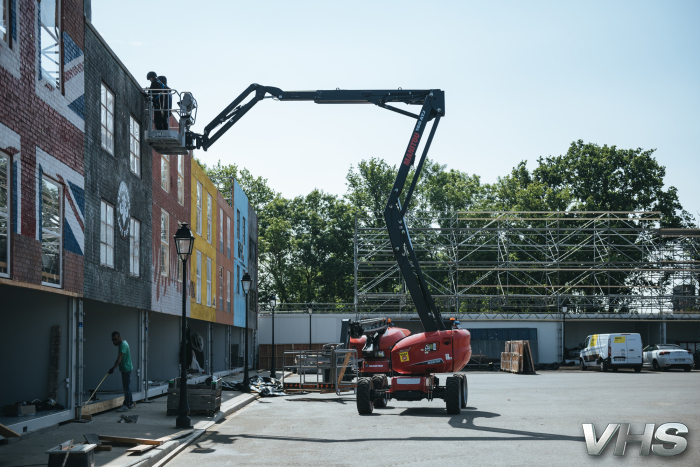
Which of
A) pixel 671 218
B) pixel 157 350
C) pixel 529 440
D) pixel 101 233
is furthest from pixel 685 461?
pixel 671 218

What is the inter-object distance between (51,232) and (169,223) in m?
9.81

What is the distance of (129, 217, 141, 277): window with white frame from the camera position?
1877 cm

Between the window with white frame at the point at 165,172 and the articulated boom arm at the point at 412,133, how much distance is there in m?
2.55

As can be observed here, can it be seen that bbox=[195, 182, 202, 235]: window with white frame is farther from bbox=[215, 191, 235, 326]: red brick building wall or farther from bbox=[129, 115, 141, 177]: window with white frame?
bbox=[129, 115, 141, 177]: window with white frame

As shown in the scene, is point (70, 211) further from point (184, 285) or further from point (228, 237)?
point (228, 237)

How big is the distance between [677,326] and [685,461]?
4597 centimetres

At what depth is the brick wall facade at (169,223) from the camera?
21141mm

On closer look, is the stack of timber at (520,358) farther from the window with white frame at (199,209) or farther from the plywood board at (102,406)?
the plywood board at (102,406)

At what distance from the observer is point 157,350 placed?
24.9 meters

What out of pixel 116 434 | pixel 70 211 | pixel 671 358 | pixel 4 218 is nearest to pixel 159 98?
pixel 70 211

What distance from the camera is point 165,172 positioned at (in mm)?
22859

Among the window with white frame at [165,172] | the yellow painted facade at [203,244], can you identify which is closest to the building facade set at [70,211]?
the window with white frame at [165,172]

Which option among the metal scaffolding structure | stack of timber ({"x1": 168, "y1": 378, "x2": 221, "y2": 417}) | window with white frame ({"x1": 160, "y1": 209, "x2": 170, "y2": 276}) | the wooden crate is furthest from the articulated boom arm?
the metal scaffolding structure

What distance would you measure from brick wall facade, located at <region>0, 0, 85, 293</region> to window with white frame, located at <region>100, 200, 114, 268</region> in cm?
144
